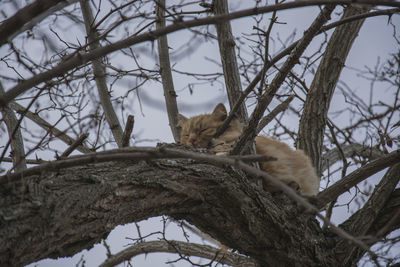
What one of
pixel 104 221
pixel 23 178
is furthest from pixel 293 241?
pixel 23 178

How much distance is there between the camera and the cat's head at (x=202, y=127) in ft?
14.3

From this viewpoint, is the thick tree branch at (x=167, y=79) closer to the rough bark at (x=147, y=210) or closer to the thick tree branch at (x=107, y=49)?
the rough bark at (x=147, y=210)

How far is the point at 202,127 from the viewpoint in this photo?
14.7ft

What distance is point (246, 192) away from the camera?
7.77ft

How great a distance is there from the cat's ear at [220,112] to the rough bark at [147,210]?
1804 millimetres

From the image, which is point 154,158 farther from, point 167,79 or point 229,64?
point 167,79

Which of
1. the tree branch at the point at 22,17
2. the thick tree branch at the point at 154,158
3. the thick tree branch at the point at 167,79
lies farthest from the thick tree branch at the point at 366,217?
the tree branch at the point at 22,17

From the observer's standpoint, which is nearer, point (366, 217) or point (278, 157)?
point (366, 217)

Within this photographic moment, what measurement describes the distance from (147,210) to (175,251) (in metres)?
1.47

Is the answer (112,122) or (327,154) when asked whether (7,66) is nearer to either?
(112,122)

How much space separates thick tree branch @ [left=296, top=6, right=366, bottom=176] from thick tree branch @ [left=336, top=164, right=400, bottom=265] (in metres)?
0.94

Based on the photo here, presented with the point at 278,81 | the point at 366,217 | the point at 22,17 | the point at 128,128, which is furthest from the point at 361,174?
the point at 22,17

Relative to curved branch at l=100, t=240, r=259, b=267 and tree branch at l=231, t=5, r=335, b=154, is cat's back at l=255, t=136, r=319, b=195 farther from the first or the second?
tree branch at l=231, t=5, r=335, b=154

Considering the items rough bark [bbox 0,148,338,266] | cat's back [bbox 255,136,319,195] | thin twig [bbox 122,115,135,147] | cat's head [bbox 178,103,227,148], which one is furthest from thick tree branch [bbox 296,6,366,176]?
thin twig [bbox 122,115,135,147]
